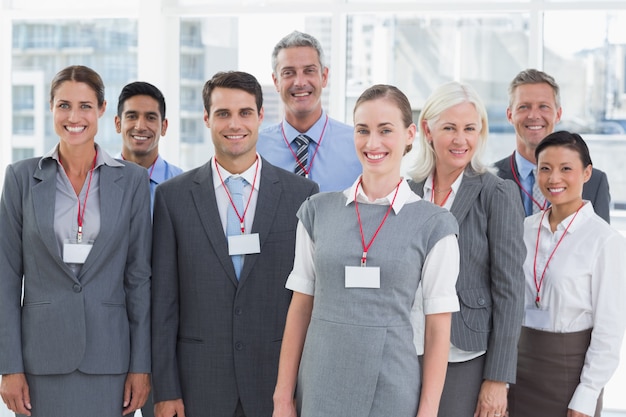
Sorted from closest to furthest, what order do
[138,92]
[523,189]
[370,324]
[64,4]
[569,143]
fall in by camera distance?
[370,324] → [569,143] → [523,189] → [138,92] → [64,4]

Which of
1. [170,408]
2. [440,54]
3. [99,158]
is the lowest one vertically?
[170,408]

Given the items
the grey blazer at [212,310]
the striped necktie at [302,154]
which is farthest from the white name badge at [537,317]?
the striped necktie at [302,154]

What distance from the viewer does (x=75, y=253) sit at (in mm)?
2666

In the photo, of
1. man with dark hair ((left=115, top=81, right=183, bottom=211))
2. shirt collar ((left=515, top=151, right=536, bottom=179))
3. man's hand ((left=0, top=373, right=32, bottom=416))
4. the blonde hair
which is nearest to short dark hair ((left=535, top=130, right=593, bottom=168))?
the blonde hair

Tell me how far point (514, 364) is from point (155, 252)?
1.31m

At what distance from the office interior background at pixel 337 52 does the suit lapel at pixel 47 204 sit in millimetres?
2949

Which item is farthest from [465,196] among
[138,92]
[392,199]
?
[138,92]

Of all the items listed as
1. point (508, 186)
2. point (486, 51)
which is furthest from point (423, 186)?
point (486, 51)

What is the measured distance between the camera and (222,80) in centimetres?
289

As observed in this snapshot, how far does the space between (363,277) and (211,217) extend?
2.47ft

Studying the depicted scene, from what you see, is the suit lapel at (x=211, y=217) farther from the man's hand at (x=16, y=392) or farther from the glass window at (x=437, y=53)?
the glass window at (x=437, y=53)

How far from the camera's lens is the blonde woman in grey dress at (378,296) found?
2.19 meters

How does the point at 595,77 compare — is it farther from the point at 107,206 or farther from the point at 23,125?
the point at 23,125

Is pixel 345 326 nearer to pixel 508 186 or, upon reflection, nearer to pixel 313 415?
pixel 313 415
